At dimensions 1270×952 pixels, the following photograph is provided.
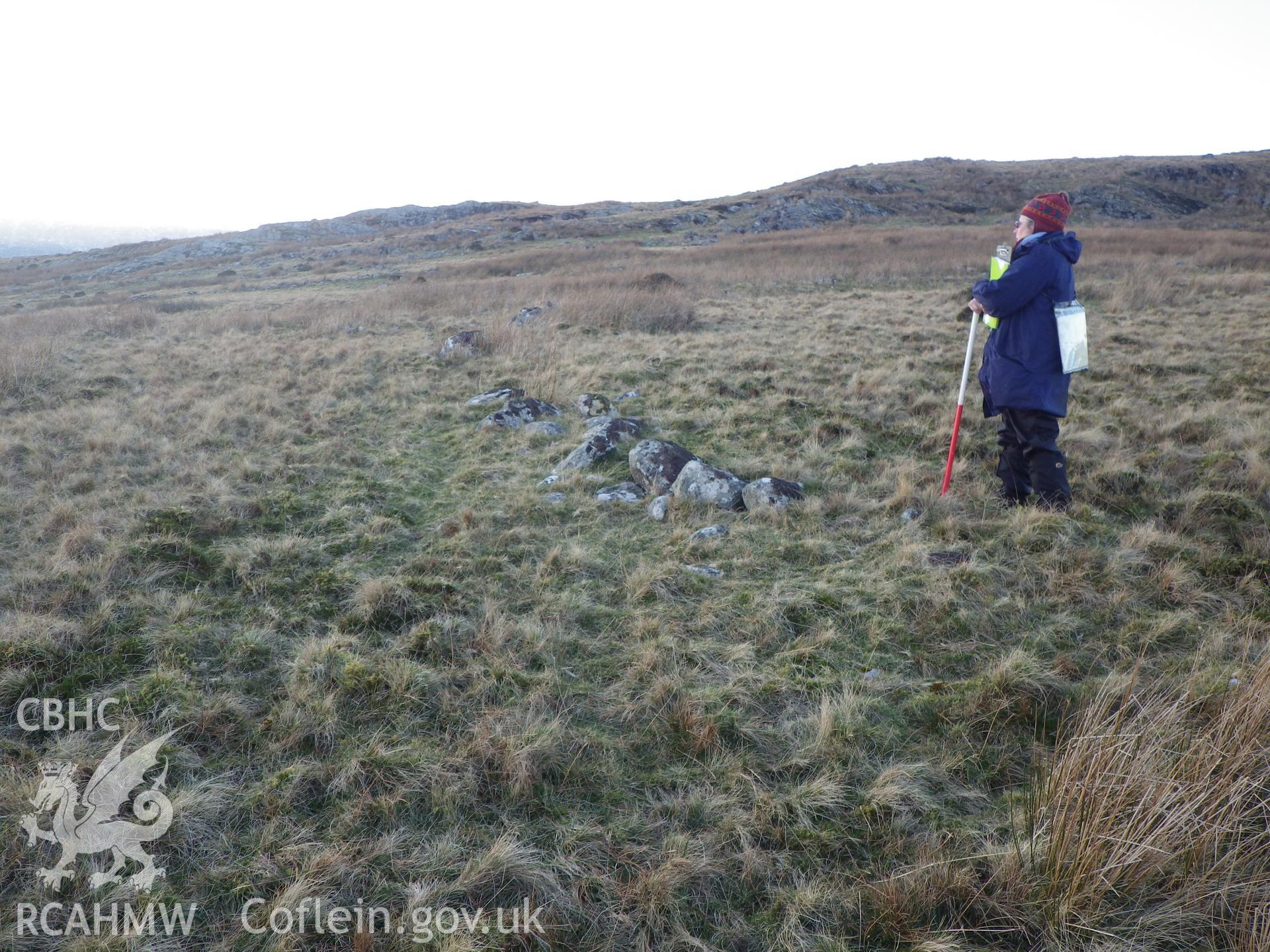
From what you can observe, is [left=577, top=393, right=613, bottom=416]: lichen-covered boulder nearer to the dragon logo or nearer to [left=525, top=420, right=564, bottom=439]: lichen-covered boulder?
[left=525, top=420, right=564, bottom=439]: lichen-covered boulder

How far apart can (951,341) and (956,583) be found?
841 centimetres

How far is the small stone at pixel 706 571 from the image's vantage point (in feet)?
14.5

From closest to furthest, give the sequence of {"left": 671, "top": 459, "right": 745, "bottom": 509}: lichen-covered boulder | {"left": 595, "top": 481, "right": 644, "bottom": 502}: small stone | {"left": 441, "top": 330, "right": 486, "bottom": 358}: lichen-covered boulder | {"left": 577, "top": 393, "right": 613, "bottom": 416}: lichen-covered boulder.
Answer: {"left": 671, "top": 459, "right": 745, "bottom": 509}: lichen-covered boulder
{"left": 595, "top": 481, "right": 644, "bottom": 502}: small stone
{"left": 577, "top": 393, "right": 613, "bottom": 416}: lichen-covered boulder
{"left": 441, "top": 330, "right": 486, "bottom": 358}: lichen-covered boulder

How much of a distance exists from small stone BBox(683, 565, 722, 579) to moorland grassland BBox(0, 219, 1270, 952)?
13cm

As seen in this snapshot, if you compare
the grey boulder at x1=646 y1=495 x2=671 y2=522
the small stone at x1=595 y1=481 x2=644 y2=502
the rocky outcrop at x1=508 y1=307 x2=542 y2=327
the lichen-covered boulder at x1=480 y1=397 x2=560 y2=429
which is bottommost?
the grey boulder at x1=646 y1=495 x2=671 y2=522

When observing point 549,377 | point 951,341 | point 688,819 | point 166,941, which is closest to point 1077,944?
point 688,819

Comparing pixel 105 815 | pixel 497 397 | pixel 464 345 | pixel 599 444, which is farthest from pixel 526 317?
pixel 105 815

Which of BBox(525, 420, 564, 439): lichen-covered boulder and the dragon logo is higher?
BBox(525, 420, 564, 439): lichen-covered boulder

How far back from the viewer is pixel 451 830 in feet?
8.19

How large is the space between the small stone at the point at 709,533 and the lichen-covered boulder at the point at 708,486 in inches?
17.7

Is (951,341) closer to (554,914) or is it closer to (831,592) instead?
(831,592)

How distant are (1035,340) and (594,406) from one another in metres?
4.93

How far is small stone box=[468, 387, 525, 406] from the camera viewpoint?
870 centimetres

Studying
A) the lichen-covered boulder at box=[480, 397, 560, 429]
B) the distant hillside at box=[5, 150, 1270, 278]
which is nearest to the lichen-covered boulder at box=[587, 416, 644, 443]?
the lichen-covered boulder at box=[480, 397, 560, 429]
